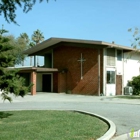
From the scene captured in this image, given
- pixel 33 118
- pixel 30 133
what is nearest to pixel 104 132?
pixel 30 133

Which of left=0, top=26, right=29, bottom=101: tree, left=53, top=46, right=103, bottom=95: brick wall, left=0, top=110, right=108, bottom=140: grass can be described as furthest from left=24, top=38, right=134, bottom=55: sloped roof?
left=0, top=110, right=108, bottom=140: grass

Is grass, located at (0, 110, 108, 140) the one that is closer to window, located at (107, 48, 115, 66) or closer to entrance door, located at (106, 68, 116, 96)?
entrance door, located at (106, 68, 116, 96)

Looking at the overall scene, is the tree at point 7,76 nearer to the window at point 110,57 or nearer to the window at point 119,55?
the window at point 110,57

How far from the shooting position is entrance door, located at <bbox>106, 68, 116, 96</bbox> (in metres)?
27.7

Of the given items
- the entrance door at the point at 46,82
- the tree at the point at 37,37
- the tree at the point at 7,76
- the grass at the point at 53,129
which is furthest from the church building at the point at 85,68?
the tree at the point at 37,37

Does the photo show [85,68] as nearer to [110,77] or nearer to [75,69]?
[75,69]

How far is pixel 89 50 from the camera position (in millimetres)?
28328

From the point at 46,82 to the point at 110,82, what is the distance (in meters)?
8.86

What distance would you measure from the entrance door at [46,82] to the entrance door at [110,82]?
7948mm

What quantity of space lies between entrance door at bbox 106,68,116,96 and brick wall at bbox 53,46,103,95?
1.18 meters

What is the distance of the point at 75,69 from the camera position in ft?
97.4

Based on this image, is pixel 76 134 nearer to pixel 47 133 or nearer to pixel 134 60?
pixel 47 133

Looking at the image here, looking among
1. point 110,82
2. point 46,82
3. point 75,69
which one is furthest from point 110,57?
point 46,82

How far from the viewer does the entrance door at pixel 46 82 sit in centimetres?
3278
